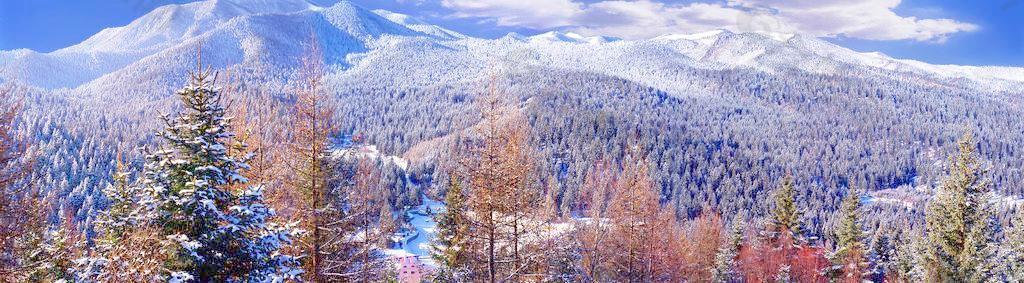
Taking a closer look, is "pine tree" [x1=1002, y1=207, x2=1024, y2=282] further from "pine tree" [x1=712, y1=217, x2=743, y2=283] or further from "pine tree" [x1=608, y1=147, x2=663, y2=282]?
"pine tree" [x1=712, y1=217, x2=743, y2=283]

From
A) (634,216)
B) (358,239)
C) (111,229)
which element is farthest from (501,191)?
(111,229)

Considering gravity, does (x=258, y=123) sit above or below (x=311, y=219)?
above

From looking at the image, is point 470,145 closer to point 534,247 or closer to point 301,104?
point 534,247

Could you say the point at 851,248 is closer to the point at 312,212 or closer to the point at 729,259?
the point at 729,259

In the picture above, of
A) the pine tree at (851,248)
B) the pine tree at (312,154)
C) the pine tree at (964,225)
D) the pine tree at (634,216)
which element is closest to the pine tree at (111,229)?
the pine tree at (312,154)

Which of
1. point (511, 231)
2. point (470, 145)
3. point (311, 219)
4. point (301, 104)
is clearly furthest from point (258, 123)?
point (511, 231)

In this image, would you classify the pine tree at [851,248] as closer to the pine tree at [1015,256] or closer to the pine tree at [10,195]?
the pine tree at [1015,256]
